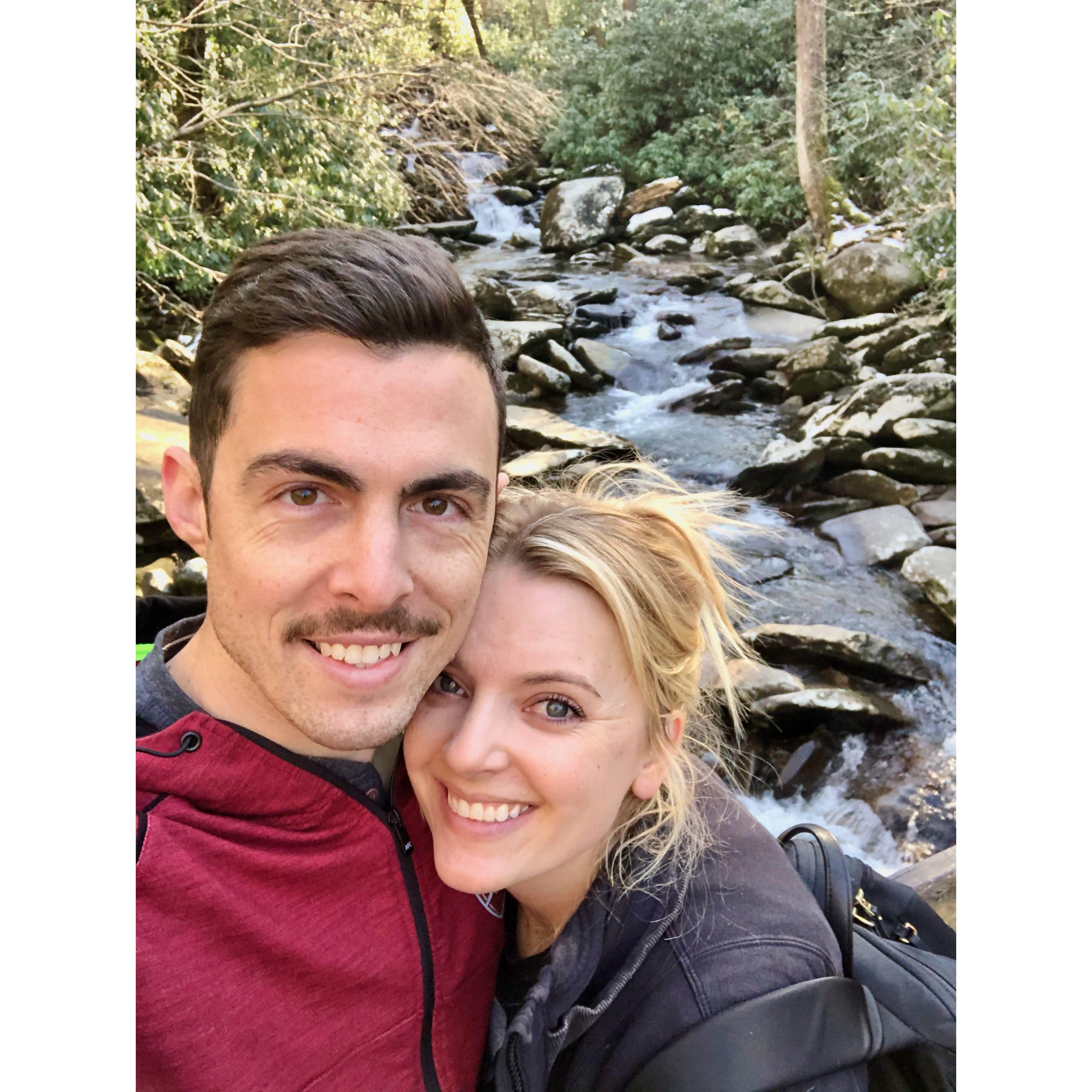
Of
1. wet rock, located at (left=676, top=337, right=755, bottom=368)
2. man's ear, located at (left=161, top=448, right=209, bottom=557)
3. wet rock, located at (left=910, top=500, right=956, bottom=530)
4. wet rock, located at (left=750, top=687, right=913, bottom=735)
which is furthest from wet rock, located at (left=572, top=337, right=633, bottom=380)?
man's ear, located at (left=161, top=448, right=209, bottom=557)

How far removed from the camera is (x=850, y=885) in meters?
1.40

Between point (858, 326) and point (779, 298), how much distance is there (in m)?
0.22

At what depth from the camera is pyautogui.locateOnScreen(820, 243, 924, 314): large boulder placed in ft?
6.75

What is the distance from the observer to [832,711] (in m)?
2.34

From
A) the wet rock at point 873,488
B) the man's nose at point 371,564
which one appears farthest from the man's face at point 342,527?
the wet rock at point 873,488

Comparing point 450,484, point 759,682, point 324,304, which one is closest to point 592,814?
point 450,484

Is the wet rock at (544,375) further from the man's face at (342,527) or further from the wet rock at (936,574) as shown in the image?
the man's face at (342,527)

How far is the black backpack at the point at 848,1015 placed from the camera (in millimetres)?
1066

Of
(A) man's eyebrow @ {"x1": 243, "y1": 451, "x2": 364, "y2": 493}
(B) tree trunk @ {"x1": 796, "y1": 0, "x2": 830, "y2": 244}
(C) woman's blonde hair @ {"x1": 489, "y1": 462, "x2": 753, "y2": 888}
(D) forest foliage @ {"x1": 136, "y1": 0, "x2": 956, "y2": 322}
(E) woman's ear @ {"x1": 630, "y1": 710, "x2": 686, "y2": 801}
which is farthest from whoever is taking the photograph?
(B) tree trunk @ {"x1": 796, "y1": 0, "x2": 830, "y2": 244}

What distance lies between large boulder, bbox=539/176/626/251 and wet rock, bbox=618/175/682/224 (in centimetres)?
2

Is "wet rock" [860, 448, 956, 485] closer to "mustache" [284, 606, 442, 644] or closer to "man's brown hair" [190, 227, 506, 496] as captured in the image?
"man's brown hair" [190, 227, 506, 496]
